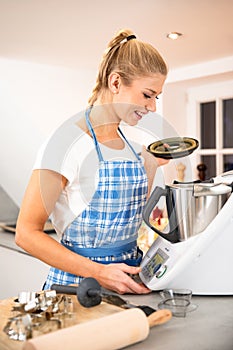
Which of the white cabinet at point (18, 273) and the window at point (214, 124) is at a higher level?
the window at point (214, 124)

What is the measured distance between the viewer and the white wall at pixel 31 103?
110 inches

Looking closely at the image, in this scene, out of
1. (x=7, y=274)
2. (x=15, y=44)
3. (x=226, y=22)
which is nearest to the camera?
(x=226, y=22)

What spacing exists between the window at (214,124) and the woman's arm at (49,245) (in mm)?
1950

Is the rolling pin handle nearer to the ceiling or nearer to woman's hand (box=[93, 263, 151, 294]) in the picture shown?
woman's hand (box=[93, 263, 151, 294])

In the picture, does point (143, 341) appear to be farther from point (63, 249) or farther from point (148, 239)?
point (148, 239)

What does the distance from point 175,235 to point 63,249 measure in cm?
27

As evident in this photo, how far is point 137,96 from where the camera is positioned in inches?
46.1

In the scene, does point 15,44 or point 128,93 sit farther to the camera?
point 15,44

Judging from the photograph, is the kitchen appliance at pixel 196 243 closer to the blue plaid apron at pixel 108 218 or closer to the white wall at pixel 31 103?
the blue plaid apron at pixel 108 218

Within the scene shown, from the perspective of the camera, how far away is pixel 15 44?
233cm

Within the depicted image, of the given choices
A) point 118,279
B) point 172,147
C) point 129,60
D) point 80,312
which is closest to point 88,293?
point 80,312

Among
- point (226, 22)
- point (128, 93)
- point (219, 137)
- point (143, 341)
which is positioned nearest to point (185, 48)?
point (226, 22)

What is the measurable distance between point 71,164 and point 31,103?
6.05 feet

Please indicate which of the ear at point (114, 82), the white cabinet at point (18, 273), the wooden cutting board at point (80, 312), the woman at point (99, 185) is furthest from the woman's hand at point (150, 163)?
the white cabinet at point (18, 273)
